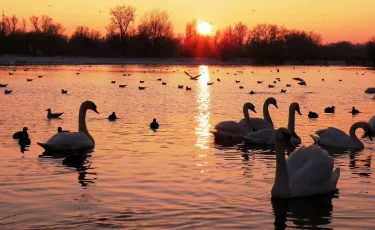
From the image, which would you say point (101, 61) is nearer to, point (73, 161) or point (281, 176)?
point (73, 161)

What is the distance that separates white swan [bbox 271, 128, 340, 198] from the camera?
9562mm

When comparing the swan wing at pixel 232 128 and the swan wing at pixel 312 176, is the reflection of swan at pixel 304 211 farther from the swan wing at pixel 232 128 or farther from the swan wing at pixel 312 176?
the swan wing at pixel 232 128

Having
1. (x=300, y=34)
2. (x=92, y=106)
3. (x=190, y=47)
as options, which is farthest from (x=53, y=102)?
(x=300, y=34)

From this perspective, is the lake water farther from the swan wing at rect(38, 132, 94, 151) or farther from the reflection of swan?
the swan wing at rect(38, 132, 94, 151)

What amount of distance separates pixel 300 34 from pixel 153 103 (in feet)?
502

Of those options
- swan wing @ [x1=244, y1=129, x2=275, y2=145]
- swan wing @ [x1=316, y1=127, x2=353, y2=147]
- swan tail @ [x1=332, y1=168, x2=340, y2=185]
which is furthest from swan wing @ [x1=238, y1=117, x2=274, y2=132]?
swan tail @ [x1=332, y1=168, x2=340, y2=185]

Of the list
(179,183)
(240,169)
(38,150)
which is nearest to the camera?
(179,183)

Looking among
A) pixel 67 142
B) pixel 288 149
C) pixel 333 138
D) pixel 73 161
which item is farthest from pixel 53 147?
pixel 333 138

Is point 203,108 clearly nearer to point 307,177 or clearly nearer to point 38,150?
point 38,150

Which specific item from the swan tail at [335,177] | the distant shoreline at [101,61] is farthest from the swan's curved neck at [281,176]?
the distant shoreline at [101,61]

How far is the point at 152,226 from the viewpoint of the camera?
8.34 metres

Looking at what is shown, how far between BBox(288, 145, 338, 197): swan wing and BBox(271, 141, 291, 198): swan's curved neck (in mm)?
154

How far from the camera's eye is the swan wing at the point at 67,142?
14266 millimetres

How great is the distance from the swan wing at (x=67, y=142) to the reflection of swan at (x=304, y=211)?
5.87m
